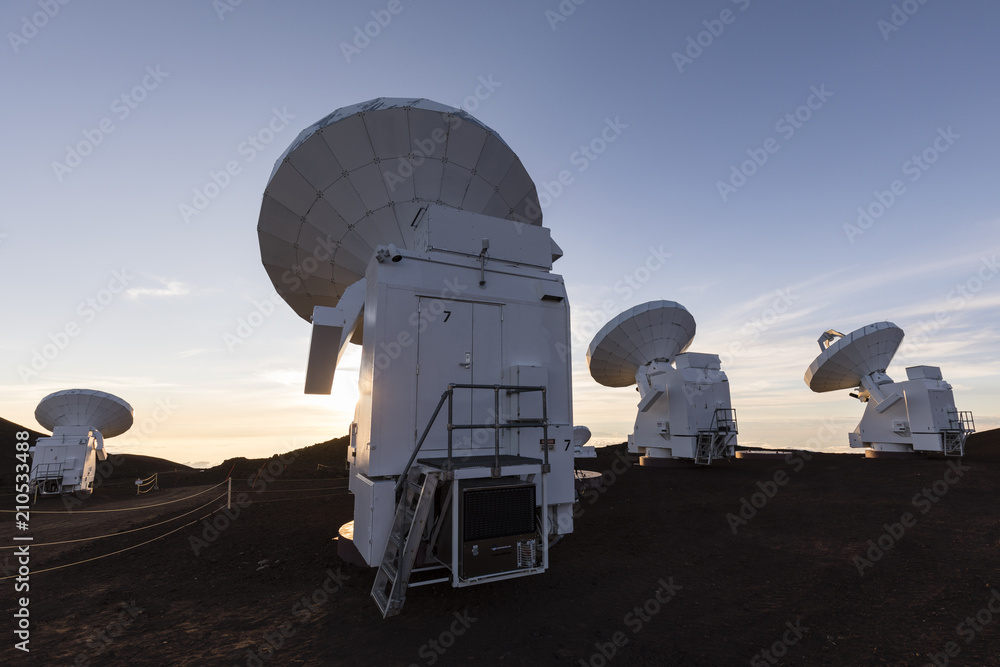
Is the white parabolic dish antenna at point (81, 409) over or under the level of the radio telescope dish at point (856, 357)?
under

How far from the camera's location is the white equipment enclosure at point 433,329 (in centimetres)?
541

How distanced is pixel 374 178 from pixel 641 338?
18.0 m

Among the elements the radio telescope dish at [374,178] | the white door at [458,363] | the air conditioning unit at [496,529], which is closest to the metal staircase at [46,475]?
the radio telescope dish at [374,178]

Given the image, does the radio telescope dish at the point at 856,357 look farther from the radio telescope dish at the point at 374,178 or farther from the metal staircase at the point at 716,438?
the radio telescope dish at the point at 374,178

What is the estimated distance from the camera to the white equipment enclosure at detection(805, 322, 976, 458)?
2355 cm

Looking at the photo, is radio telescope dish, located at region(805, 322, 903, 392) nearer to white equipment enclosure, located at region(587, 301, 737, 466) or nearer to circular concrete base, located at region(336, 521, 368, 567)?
white equipment enclosure, located at region(587, 301, 737, 466)

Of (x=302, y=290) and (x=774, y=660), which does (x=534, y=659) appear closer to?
(x=774, y=660)

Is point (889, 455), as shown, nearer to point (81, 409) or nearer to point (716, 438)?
point (716, 438)

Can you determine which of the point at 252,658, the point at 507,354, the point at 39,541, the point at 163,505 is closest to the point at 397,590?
the point at 252,658

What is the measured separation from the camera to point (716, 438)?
22.1 metres

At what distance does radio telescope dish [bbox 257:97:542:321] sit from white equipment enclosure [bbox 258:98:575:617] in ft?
0.08

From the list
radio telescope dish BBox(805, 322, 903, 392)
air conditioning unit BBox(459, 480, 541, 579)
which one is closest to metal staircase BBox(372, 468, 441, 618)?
air conditioning unit BBox(459, 480, 541, 579)

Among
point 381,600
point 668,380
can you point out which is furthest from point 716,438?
point 381,600

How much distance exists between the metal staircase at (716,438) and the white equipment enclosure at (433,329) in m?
16.1
